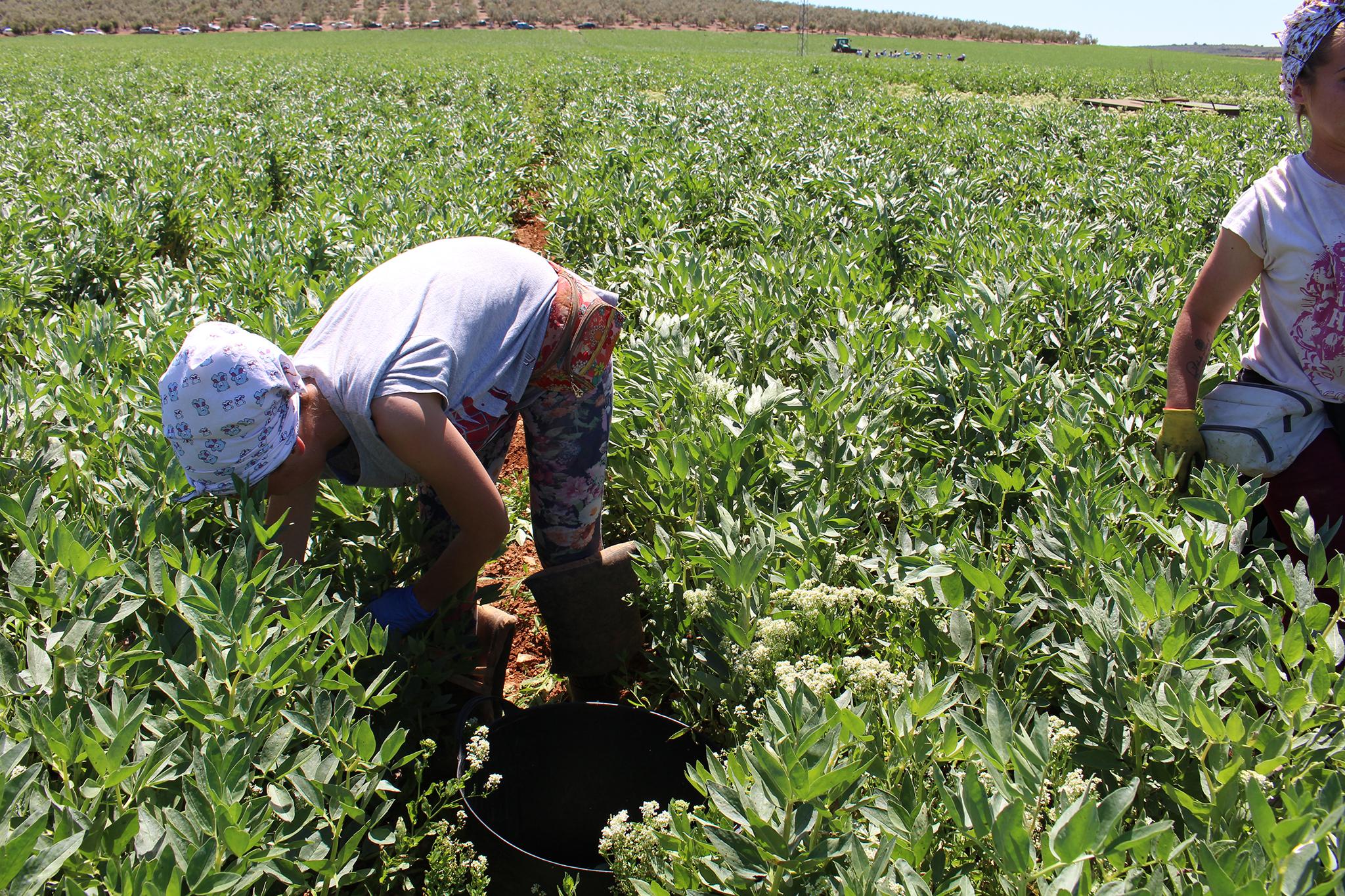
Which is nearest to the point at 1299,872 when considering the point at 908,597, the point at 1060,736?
the point at 1060,736

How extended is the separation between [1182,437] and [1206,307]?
1.34 ft

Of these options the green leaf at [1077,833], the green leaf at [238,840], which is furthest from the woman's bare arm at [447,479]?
the green leaf at [1077,833]

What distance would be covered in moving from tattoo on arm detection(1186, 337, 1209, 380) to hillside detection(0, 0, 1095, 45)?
3328 inches

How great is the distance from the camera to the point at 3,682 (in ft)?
5.57

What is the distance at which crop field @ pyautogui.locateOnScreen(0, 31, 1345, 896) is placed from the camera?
57.6 inches

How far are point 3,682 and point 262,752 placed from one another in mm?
532

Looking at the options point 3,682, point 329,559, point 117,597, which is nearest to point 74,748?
point 3,682

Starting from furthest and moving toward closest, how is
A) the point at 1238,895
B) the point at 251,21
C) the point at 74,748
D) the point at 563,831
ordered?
the point at 251,21, the point at 563,831, the point at 74,748, the point at 1238,895

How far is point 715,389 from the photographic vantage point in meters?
3.44

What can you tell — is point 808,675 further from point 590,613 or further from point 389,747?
point 590,613

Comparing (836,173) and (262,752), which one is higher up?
(836,173)

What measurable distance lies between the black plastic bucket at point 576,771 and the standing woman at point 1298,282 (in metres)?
1.79

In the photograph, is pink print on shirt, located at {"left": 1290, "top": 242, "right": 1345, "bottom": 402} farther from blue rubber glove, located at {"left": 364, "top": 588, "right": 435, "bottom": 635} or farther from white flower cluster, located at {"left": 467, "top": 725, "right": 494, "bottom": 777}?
blue rubber glove, located at {"left": 364, "top": 588, "right": 435, "bottom": 635}

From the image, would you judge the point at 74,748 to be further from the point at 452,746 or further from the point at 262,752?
the point at 452,746
